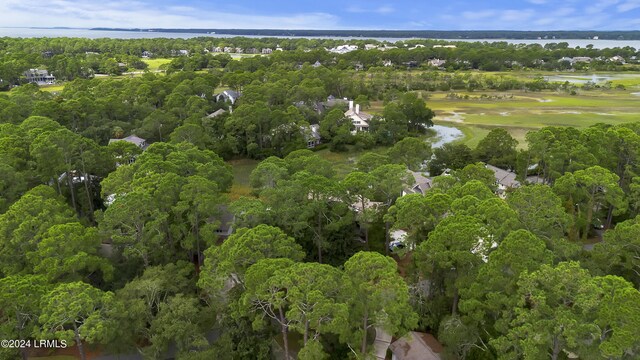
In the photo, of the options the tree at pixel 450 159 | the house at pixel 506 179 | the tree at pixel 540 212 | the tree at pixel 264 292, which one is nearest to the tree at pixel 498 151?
the tree at pixel 450 159

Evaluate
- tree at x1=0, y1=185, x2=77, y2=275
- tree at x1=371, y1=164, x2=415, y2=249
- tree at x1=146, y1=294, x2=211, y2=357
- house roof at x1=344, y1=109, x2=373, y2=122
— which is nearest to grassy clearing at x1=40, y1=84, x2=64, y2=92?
house roof at x1=344, y1=109, x2=373, y2=122

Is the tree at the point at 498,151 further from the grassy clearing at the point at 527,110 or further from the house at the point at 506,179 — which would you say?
the grassy clearing at the point at 527,110

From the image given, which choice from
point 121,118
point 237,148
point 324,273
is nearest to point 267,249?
point 324,273

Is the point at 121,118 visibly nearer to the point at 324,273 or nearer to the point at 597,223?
the point at 324,273

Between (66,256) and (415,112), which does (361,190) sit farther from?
(415,112)

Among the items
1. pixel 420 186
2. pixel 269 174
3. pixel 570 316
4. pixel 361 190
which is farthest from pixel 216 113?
pixel 570 316
